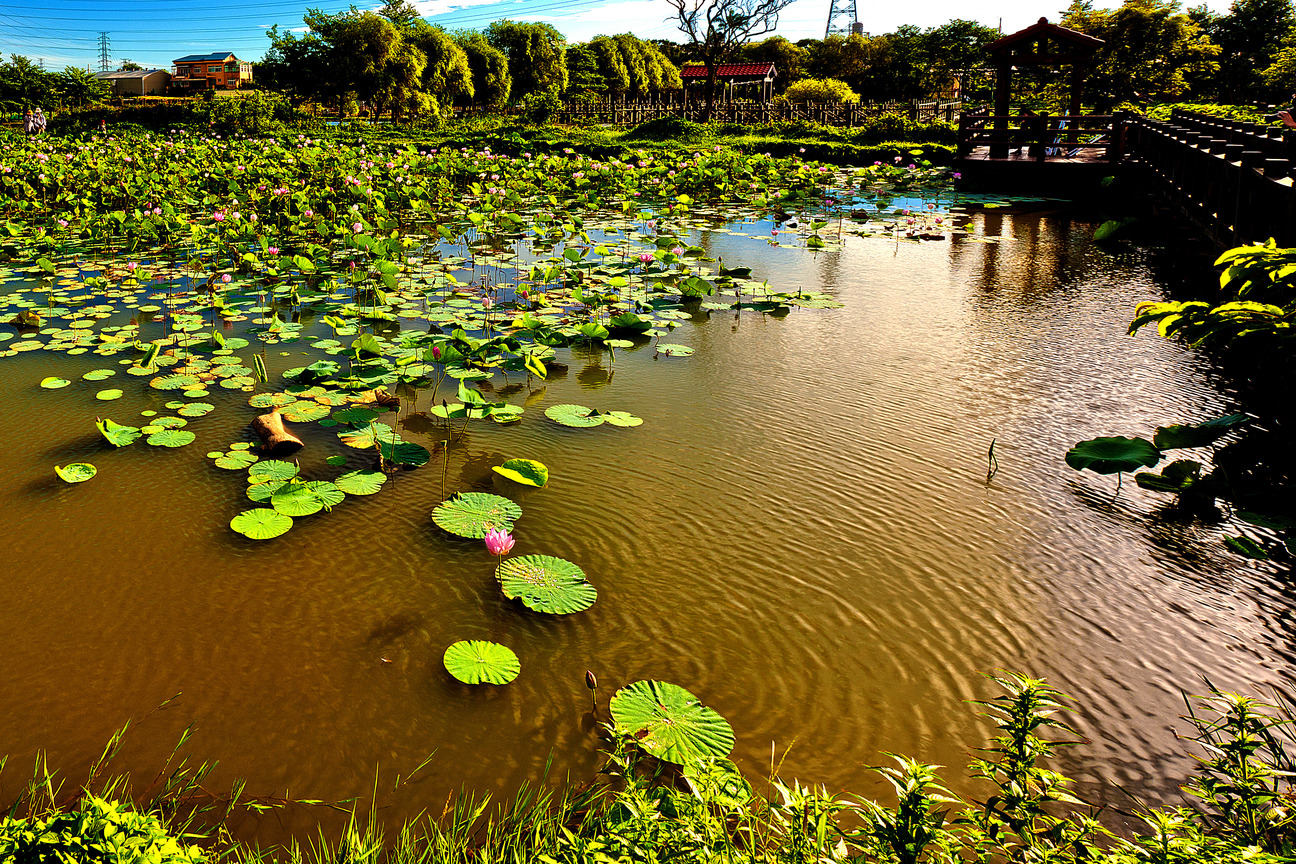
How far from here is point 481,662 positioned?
6.49 ft

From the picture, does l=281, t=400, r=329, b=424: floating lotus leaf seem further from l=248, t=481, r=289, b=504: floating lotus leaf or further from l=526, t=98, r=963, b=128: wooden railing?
l=526, t=98, r=963, b=128: wooden railing

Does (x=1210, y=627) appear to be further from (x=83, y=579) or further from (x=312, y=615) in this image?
(x=83, y=579)

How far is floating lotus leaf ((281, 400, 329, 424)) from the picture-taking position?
346cm

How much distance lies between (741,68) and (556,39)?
441 inches

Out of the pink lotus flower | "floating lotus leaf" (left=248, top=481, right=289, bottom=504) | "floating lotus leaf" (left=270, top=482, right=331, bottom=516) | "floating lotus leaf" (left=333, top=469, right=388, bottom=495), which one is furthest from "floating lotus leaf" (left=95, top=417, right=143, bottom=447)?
the pink lotus flower

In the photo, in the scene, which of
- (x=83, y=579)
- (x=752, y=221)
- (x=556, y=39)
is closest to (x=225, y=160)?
(x=752, y=221)

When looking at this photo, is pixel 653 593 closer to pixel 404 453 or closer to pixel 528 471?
pixel 528 471

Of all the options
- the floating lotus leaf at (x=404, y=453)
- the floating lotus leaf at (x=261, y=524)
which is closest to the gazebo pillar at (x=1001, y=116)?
the floating lotus leaf at (x=404, y=453)

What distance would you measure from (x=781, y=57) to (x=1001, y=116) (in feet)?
143

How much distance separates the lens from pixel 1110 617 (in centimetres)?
218

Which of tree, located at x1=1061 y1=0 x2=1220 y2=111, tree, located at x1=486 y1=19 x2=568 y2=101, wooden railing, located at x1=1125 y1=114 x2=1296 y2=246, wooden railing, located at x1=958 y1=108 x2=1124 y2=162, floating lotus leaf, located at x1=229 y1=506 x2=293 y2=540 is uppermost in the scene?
tree, located at x1=486 y1=19 x2=568 y2=101

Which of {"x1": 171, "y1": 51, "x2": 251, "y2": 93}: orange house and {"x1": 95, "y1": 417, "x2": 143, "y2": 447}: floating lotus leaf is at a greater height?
{"x1": 171, "y1": 51, "x2": 251, "y2": 93}: orange house

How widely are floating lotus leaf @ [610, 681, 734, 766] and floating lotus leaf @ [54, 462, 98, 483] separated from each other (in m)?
2.34

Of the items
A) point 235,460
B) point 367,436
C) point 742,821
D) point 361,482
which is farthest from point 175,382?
point 742,821
